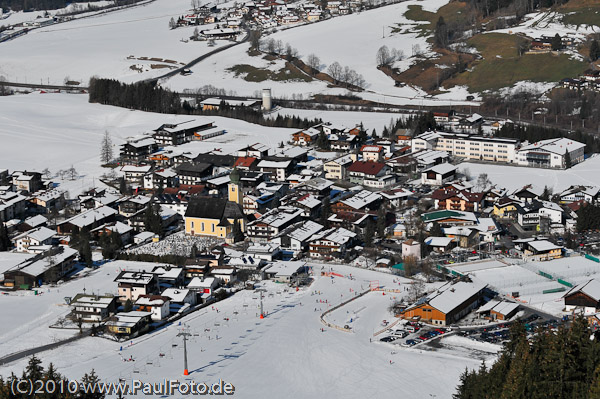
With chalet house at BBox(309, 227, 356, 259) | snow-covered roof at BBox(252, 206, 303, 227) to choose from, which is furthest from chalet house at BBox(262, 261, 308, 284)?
snow-covered roof at BBox(252, 206, 303, 227)

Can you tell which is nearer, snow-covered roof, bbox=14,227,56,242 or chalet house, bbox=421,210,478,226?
snow-covered roof, bbox=14,227,56,242

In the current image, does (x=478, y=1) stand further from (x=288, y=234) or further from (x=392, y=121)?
(x=288, y=234)

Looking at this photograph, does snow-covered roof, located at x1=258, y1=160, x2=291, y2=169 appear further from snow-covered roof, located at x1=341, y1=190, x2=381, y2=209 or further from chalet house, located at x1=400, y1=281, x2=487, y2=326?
chalet house, located at x1=400, y1=281, x2=487, y2=326

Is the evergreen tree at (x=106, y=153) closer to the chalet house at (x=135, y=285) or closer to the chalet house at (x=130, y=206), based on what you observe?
the chalet house at (x=130, y=206)

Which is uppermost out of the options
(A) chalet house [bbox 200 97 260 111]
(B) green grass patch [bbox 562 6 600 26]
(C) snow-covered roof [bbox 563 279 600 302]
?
(B) green grass patch [bbox 562 6 600 26]

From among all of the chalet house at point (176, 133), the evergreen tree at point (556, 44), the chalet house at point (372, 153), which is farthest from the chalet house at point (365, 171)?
the evergreen tree at point (556, 44)

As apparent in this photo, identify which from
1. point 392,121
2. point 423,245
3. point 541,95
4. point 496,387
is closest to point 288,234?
point 423,245

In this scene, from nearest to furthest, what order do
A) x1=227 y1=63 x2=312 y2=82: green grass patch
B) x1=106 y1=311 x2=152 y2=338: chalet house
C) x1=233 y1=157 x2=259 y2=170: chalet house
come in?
x1=106 y1=311 x2=152 y2=338: chalet house
x1=233 y1=157 x2=259 y2=170: chalet house
x1=227 y1=63 x2=312 y2=82: green grass patch

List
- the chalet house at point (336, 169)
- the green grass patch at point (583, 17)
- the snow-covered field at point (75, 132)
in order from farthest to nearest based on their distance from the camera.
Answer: the green grass patch at point (583, 17)
the snow-covered field at point (75, 132)
the chalet house at point (336, 169)
